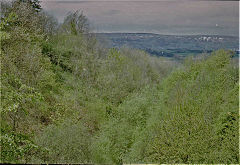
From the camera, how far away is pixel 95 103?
16.8 meters

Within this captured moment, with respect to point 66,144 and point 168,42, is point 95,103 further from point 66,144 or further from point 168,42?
point 168,42

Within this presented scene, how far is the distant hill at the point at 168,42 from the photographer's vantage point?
55.1ft

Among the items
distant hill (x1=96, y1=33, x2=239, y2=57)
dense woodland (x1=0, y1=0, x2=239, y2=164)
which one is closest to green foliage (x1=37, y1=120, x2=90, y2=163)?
dense woodland (x1=0, y1=0, x2=239, y2=164)

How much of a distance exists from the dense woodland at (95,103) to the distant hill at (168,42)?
1.50 m

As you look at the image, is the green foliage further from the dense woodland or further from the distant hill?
the distant hill

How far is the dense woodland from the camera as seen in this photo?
7645mm

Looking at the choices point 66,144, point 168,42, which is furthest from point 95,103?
point 168,42

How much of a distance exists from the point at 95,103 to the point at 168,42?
1043cm

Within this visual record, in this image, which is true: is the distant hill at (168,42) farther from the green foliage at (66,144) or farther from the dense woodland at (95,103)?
the green foliage at (66,144)

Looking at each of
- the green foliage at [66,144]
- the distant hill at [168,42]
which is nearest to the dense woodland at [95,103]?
the green foliage at [66,144]

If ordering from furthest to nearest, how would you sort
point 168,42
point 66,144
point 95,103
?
point 168,42 → point 95,103 → point 66,144

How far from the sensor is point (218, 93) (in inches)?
519

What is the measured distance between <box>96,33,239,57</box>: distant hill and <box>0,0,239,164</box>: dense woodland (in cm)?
150

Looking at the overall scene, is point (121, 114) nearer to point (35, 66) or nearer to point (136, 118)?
point (136, 118)
